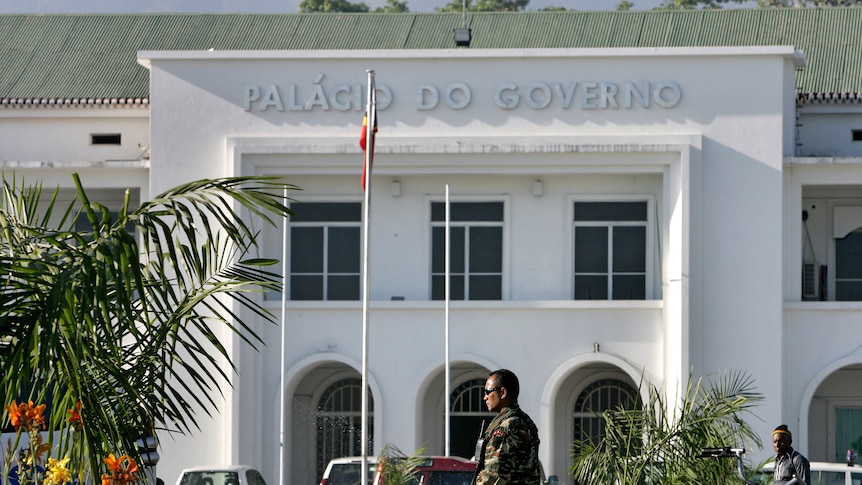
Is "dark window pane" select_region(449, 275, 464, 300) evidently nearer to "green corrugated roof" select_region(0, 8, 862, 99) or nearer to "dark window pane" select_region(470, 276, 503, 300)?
"dark window pane" select_region(470, 276, 503, 300)

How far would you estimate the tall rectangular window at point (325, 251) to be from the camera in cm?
3008

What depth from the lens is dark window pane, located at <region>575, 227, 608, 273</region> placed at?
29.6 metres

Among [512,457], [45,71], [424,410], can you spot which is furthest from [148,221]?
[45,71]

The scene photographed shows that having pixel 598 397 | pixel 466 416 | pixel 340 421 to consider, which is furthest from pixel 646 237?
pixel 340 421

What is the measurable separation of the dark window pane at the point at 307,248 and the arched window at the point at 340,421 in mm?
2537

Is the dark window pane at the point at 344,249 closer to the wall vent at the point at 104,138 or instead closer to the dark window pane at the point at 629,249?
the dark window pane at the point at 629,249

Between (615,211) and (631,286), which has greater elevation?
(615,211)

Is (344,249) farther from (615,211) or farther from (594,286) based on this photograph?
(615,211)

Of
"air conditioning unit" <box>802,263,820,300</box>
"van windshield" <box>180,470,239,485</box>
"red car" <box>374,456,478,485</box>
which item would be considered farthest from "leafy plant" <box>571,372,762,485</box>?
"air conditioning unit" <box>802,263,820,300</box>

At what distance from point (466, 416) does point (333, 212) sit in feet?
14.9

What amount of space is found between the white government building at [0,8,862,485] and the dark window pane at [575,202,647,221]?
39 mm

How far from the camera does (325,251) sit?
30141 millimetres

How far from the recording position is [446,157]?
1147 inches

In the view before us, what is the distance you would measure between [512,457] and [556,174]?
20630mm
